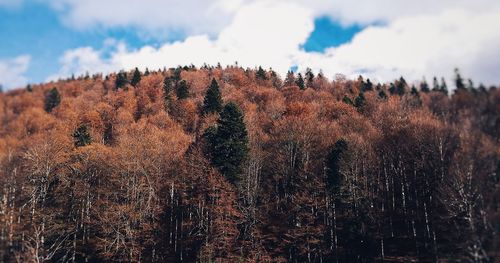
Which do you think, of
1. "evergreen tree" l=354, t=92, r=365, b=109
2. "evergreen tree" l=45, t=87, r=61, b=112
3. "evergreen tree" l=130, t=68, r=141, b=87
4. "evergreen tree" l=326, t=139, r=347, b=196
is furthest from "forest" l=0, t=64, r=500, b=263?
"evergreen tree" l=130, t=68, r=141, b=87

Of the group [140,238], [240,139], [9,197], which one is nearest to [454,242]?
[240,139]

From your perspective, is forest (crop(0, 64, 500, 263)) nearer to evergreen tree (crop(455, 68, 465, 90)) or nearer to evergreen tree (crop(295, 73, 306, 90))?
evergreen tree (crop(455, 68, 465, 90))

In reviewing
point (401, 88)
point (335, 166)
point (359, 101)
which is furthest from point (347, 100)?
point (335, 166)

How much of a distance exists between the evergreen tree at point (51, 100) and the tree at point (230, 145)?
187 feet

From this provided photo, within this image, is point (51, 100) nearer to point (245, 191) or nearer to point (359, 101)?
point (245, 191)

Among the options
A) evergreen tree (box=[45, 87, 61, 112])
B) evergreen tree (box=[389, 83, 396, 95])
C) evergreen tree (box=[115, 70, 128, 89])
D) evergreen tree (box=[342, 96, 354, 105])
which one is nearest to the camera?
evergreen tree (box=[342, 96, 354, 105])

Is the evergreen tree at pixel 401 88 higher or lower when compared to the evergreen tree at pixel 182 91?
lower

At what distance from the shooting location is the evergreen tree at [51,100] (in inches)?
3765

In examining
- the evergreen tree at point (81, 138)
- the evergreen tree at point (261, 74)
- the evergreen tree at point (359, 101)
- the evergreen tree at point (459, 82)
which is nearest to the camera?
the evergreen tree at point (459, 82)

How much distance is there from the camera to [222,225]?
47.2 metres

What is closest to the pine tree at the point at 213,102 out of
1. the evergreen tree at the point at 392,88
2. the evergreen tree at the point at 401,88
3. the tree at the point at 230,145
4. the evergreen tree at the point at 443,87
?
the tree at the point at 230,145

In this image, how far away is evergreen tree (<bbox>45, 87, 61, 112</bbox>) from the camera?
314ft

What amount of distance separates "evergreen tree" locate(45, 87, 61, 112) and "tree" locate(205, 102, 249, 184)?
5688 cm

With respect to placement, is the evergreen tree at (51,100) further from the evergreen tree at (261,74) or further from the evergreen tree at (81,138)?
the evergreen tree at (261,74)
